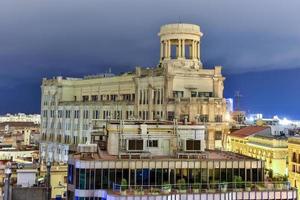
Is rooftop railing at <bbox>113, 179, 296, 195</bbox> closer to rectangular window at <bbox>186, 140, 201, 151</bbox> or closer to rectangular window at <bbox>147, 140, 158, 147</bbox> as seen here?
rectangular window at <bbox>186, 140, 201, 151</bbox>

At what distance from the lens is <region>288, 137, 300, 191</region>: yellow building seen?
84.7 meters

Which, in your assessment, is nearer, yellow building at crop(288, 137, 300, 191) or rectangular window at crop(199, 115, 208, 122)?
yellow building at crop(288, 137, 300, 191)

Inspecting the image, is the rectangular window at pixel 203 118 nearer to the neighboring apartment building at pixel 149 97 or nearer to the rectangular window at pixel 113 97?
the neighboring apartment building at pixel 149 97

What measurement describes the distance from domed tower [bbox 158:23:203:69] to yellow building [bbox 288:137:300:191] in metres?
42.6

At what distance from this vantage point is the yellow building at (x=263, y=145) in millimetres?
92062

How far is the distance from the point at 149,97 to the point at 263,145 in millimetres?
32528

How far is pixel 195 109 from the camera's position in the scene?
112 meters

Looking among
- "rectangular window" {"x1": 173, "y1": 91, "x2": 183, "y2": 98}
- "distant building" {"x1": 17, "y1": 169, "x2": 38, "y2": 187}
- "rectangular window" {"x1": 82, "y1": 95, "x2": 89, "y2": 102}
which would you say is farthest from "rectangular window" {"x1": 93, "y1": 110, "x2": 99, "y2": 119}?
"distant building" {"x1": 17, "y1": 169, "x2": 38, "y2": 187}

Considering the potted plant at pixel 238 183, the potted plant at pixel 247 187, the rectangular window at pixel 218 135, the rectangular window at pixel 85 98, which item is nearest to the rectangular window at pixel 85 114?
the rectangular window at pixel 85 98

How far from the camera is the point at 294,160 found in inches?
3415

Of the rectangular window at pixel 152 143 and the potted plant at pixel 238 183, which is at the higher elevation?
the rectangular window at pixel 152 143

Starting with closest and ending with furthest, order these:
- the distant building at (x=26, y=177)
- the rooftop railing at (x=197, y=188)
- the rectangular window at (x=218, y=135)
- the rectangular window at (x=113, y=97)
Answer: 1. the rooftop railing at (x=197, y=188)
2. the distant building at (x=26, y=177)
3. the rectangular window at (x=218, y=135)
4. the rectangular window at (x=113, y=97)

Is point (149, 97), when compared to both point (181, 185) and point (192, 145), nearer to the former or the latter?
point (192, 145)

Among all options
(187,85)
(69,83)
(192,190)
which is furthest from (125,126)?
(69,83)
